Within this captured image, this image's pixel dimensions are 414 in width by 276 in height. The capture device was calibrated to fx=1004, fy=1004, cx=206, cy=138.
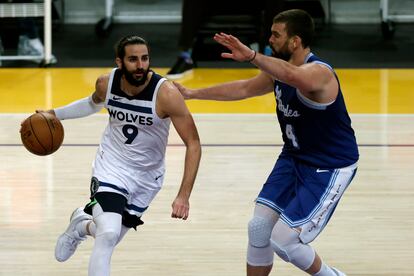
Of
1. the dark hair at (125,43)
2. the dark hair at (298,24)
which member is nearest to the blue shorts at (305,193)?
the dark hair at (298,24)

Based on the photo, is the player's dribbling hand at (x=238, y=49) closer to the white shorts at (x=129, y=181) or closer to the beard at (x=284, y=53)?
the beard at (x=284, y=53)

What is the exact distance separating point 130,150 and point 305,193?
0.99 m

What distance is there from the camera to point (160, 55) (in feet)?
43.7

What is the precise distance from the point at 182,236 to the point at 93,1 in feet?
29.9

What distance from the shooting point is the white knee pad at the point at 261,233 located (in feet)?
17.4

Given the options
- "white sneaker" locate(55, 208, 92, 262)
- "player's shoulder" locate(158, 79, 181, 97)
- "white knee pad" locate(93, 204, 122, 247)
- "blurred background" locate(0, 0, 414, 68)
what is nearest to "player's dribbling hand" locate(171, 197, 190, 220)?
"white knee pad" locate(93, 204, 122, 247)

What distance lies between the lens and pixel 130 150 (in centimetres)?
548

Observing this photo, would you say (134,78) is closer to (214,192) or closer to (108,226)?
(108,226)

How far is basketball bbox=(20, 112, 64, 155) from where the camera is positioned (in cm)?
572

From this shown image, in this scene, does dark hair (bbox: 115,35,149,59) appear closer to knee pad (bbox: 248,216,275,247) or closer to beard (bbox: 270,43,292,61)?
beard (bbox: 270,43,292,61)

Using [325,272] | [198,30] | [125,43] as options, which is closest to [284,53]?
[125,43]

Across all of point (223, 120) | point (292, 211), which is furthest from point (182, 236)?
point (223, 120)

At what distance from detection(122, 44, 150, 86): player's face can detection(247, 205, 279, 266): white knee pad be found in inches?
36.7

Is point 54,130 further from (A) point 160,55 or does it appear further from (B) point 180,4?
(B) point 180,4
